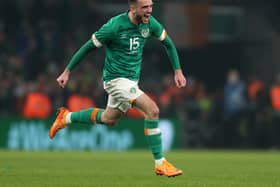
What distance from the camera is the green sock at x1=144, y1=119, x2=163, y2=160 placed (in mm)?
11680

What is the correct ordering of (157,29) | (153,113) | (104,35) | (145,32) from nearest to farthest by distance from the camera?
1. (153,113)
2. (104,35)
3. (145,32)
4. (157,29)

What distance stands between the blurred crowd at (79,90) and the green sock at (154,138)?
12994 millimetres

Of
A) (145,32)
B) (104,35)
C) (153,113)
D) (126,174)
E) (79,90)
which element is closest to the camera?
→ (153,113)

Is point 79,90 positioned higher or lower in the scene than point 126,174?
higher

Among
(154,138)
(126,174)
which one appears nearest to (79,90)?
(126,174)

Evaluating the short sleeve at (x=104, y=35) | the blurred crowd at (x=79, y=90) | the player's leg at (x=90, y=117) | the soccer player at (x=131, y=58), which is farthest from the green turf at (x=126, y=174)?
the blurred crowd at (x=79, y=90)

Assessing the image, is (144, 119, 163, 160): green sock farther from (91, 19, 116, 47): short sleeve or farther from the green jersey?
(91, 19, 116, 47): short sleeve

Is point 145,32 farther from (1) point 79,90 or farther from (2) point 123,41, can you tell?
(1) point 79,90

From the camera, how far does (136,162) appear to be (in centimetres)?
1688

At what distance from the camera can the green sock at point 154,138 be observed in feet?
38.3

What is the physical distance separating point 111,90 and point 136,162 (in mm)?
4893

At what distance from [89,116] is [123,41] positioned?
5.17ft

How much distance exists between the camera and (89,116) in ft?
42.9

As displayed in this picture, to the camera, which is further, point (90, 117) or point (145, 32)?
point (90, 117)
